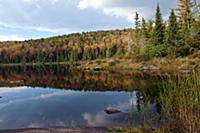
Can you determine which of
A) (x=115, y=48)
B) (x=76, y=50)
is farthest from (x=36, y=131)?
(x=76, y=50)

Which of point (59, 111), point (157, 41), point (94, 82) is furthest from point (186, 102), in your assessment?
point (157, 41)

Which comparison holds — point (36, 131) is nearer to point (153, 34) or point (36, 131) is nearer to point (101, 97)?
point (101, 97)

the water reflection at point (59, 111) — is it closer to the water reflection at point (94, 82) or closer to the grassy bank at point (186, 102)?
the water reflection at point (94, 82)

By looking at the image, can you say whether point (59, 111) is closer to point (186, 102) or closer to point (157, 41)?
point (186, 102)

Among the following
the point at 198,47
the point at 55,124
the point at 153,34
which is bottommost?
the point at 55,124

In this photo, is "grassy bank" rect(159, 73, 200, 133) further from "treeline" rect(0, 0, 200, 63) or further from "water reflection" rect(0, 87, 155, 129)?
"water reflection" rect(0, 87, 155, 129)

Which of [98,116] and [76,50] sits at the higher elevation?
[76,50]

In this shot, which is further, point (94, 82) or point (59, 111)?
point (94, 82)

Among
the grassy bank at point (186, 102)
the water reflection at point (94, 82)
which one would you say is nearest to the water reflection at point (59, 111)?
the water reflection at point (94, 82)

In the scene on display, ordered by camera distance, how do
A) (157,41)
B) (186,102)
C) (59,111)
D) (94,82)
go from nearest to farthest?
(186,102) → (59,111) → (94,82) → (157,41)

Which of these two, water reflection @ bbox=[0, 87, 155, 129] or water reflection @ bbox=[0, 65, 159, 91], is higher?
water reflection @ bbox=[0, 65, 159, 91]

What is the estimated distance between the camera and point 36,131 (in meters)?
21.8

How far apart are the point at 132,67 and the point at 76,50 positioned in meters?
103

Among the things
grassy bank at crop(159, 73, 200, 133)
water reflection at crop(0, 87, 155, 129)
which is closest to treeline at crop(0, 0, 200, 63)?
grassy bank at crop(159, 73, 200, 133)
